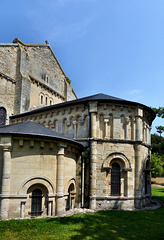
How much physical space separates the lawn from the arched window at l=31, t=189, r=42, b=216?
1.17m

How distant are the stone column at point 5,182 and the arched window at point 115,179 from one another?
731 cm

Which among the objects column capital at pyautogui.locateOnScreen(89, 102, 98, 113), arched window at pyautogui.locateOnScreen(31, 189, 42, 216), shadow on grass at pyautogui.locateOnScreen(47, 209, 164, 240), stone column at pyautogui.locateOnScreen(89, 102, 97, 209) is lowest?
shadow on grass at pyautogui.locateOnScreen(47, 209, 164, 240)

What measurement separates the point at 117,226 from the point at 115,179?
16.9ft

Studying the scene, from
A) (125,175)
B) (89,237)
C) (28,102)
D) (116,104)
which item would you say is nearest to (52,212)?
(89,237)

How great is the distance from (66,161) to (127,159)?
15.4 ft

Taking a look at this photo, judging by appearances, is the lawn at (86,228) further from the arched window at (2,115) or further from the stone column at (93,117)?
the arched window at (2,115)

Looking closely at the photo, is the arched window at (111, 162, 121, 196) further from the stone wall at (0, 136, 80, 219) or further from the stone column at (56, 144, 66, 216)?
the stone column at (56, 144, 66, 216)

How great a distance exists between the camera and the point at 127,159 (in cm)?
1543

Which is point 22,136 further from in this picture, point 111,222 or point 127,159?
point 127,159

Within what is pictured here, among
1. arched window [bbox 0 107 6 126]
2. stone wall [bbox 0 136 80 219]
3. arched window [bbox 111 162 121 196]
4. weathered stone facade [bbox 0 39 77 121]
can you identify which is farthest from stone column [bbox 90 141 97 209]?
arched window [bbox 0 107 6 126]

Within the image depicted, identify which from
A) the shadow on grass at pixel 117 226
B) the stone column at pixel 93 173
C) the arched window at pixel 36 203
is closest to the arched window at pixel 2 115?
the stone column at pixel 93 173

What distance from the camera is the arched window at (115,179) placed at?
15042 millimetres

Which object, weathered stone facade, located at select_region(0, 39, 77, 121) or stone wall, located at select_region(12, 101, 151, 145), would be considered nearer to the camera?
stone wall, located at select_region(12, 101, 151, 145)

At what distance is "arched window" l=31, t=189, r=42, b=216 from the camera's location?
11.4 m
